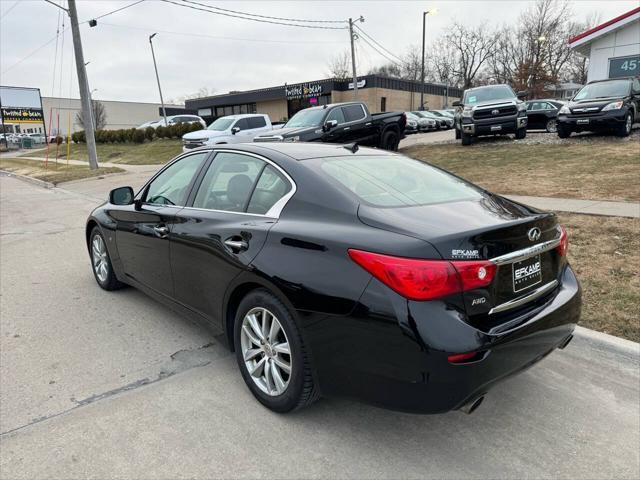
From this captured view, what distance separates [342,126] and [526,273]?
11.6 m

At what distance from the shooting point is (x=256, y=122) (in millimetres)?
20328

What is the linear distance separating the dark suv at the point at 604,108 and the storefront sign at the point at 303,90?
103ft

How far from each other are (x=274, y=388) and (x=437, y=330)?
1.19 meters

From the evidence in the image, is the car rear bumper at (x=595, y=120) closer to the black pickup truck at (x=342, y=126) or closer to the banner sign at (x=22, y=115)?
the black pickup truck at (x=342, y=126)

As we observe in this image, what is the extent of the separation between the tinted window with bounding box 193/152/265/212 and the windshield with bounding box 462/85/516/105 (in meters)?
13.9

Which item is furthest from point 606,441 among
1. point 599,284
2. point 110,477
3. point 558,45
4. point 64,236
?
point 558,45

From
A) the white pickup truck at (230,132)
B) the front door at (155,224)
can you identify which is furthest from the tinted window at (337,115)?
the front door at (155,224)

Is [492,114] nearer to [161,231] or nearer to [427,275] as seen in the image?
[161,231]

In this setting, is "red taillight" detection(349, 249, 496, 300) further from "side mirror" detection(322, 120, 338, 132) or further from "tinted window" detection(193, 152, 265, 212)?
"side mirror" detection(322, 120, 338, 132)

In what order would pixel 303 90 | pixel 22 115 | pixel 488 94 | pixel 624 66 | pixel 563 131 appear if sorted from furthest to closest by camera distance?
pixel 22 115 → pixel 303 90 → pixel 624 66 → pixel 488 94 → pixel 563 131

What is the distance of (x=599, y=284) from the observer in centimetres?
451

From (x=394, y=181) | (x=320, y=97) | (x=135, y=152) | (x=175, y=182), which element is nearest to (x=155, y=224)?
(x=175, y=182)

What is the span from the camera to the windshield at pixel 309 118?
13.5 m

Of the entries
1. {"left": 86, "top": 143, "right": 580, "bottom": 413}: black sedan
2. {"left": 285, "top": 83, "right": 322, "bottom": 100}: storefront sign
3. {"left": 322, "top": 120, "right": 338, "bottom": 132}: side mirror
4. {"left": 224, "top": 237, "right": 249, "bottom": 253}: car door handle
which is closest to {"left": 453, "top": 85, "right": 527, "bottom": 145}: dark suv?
{"left": 322, "top": 120, "right": 338, "bottom": 132}: side mirror
